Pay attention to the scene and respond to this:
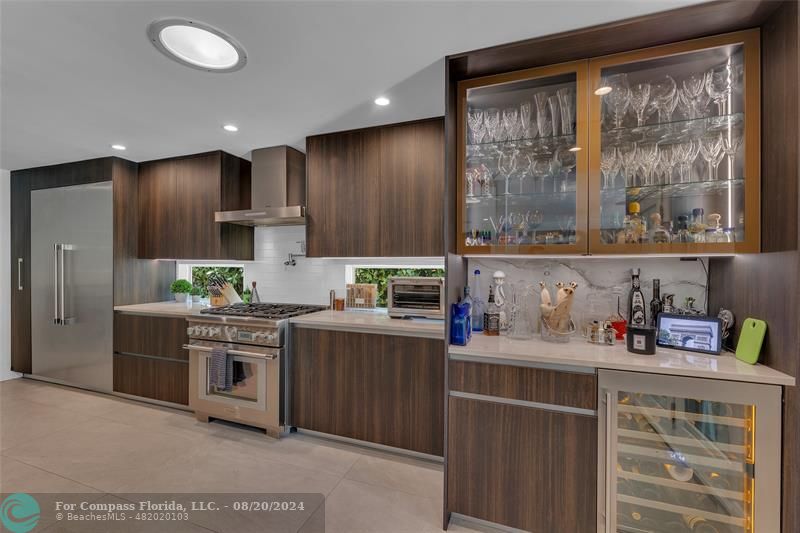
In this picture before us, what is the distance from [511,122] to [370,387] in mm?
2028

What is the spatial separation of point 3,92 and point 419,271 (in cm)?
309

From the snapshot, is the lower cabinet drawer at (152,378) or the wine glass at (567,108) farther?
the lower cabinet drawer at (152,378)

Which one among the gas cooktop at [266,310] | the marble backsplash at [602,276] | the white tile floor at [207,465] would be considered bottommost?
the white tile floor at [207,465]

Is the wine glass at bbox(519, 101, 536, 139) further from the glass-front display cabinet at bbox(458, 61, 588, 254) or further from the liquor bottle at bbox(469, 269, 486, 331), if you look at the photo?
the liquor bottle at bbox(469, 269, 486, 331)

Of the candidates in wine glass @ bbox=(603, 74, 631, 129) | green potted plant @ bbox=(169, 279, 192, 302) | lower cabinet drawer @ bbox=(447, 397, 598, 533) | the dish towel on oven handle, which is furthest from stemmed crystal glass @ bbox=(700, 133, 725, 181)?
green potted plant @ bbox=(169, 279, 192, 302)

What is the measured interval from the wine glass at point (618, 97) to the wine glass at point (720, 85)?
14.1 inches

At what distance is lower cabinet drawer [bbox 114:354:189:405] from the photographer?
3.12 meters

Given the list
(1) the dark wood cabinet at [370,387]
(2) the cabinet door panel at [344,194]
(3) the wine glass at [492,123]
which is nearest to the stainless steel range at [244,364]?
(1) the dark wood cabinet at [370,387]

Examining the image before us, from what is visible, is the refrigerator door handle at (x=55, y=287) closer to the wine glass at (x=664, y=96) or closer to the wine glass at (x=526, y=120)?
the wine glass at (x=526, y=120)

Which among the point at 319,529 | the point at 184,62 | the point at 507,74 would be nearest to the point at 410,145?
the point at 507,74

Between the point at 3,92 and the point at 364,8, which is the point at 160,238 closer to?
the point at 3,92

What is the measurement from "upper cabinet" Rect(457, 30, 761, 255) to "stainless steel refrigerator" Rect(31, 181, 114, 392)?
12.4 feet

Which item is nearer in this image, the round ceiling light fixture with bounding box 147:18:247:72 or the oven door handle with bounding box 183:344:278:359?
the round ceiling light fixture with bounding box 147:18:247:72

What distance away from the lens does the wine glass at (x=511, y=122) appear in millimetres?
2016
